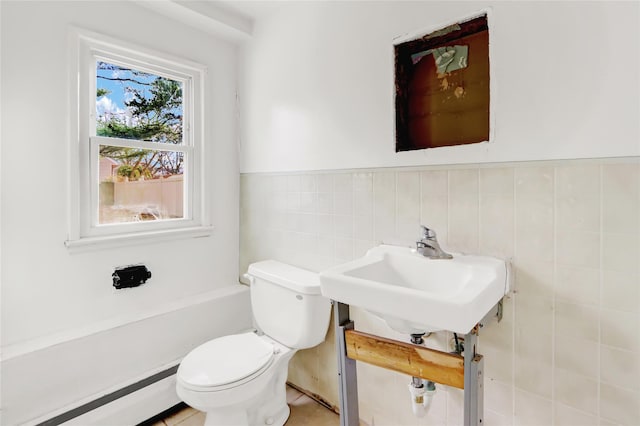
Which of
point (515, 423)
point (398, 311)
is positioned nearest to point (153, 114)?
point (398, 311)

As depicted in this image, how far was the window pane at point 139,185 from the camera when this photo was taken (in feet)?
5.67

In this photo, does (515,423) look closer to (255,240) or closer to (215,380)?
(215,380)

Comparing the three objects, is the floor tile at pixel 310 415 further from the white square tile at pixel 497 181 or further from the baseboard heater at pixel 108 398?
the white square tile at pixel 497 181

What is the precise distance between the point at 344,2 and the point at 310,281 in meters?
1.35

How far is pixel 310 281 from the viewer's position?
1.60 m

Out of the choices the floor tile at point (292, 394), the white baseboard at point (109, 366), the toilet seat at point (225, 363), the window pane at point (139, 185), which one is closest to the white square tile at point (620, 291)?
the toilet seat at point (225, 363)

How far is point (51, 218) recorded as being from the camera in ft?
4.90

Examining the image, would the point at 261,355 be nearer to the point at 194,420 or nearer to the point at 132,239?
the point at 194,420

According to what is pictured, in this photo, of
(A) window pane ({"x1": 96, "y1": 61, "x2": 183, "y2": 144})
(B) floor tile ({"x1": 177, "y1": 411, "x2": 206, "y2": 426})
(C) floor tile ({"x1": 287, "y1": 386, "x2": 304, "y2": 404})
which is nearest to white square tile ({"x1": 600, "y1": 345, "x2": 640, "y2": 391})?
(C) floor tile ({"x1": 287, "y1": 386, "x2": 304, "y2": 404})

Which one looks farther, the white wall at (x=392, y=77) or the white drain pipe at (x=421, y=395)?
the white drain pipe at (x=421, y=395)

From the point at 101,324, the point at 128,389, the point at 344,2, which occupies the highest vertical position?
the point at 344,2

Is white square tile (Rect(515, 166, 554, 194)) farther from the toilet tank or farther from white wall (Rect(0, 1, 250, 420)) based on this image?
white wall (Rect(0, 1, 250, 420))

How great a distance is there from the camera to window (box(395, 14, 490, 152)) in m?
1.24

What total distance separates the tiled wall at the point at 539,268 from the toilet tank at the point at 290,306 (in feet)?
0.81
